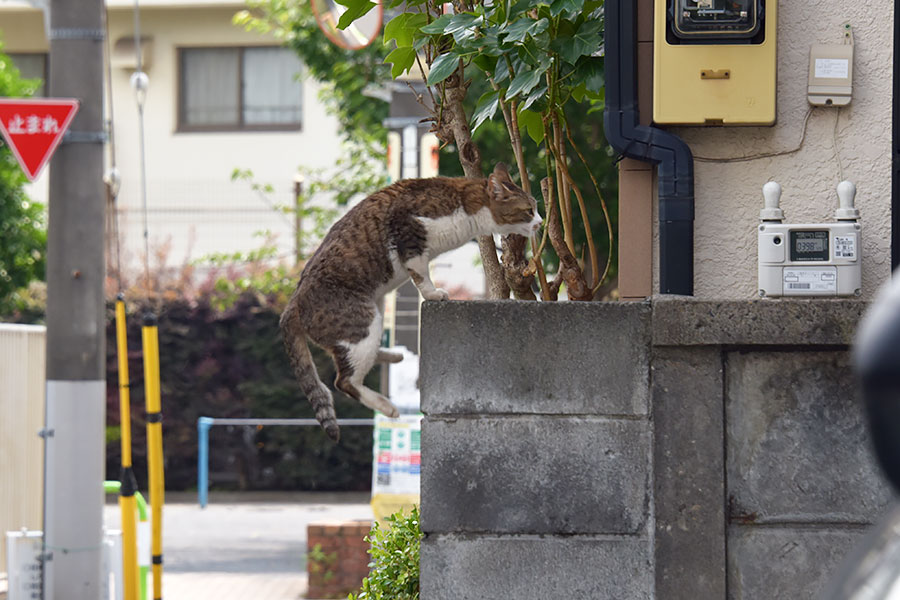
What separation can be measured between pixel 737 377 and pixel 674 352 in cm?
17

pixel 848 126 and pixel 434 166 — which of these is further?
pixel 434 166

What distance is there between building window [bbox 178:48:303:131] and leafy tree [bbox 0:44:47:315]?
5440 millimetres

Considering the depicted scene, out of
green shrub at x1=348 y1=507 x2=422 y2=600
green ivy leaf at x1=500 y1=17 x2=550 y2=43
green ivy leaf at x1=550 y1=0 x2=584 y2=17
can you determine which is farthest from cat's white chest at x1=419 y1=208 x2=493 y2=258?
green shrub at x1=348 y1=507 x2=422 y2=600

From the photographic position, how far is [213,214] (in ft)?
72.4

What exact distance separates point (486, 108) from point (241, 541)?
1004 cm

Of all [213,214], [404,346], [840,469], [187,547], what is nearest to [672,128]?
[840,469]

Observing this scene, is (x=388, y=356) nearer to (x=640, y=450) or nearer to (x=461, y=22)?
(x=640, y=450)

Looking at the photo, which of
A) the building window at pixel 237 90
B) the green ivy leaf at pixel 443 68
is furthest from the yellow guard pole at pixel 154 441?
the building window at pixel 237 90

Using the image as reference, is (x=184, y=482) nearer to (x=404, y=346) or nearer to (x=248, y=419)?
(x=248, y=419)

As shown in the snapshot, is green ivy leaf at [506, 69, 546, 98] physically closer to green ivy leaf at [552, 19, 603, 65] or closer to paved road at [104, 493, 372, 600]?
green ivy leaf at [552, 19, 603, 65]

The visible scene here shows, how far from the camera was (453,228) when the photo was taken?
3455 mm

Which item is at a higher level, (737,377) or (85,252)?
(85,252)

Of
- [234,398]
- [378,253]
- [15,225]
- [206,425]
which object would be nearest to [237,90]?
[15,225]

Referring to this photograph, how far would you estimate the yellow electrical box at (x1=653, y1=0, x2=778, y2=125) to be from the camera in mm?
3416
